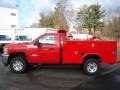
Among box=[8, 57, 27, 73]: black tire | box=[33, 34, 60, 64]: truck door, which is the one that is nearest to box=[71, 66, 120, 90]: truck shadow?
box=[33, 34, 60, 64]: truck door

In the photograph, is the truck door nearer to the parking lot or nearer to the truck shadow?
the parking lot

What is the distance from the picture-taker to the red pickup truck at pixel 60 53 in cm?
1325

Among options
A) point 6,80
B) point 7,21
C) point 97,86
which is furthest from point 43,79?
point 7,21

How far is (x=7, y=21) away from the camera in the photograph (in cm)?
6016

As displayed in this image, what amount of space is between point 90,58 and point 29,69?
3.31 meters

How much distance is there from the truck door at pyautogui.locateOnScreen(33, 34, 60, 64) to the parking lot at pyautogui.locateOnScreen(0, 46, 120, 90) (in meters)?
0.65

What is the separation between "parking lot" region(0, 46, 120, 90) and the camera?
1033 cm

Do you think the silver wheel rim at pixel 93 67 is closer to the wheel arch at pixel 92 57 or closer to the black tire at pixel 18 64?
the wheel arch at pixel 92 57

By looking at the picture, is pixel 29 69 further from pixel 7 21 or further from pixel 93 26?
pixel 93 26

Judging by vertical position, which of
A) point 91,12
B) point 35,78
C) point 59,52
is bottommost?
point 35,78

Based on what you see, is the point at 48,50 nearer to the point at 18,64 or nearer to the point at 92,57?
the point at 18,64

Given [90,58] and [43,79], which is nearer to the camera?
[43,79]

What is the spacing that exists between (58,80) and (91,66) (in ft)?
7.31

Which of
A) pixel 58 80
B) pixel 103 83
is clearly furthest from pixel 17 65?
pixel 103 83
